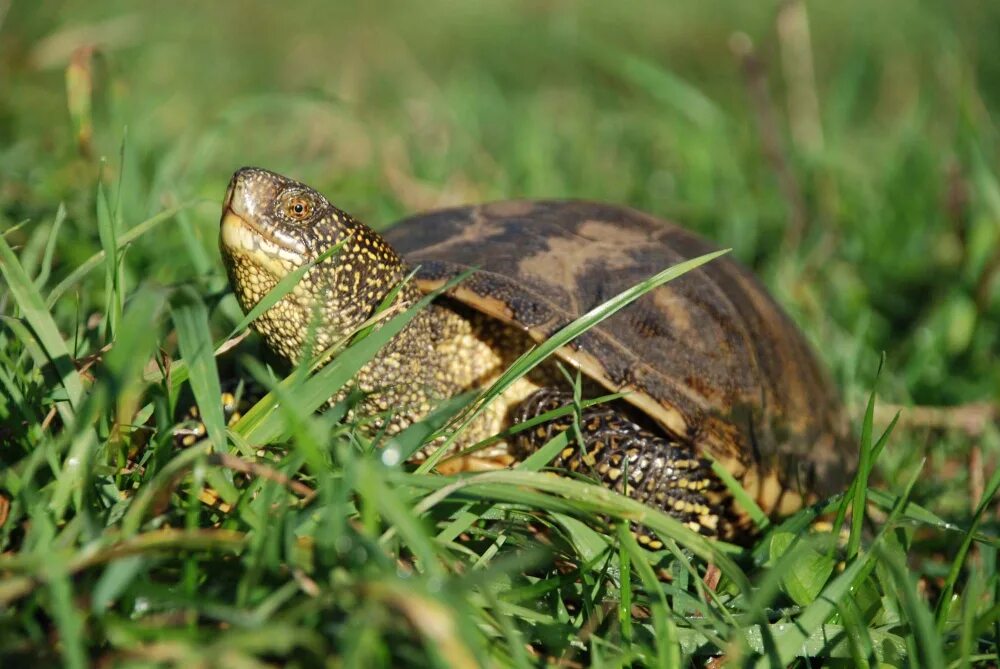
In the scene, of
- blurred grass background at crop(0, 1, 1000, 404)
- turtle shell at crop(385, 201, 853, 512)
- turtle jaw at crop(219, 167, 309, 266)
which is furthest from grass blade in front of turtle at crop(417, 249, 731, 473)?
blurred grass background at crop(0, 1, 1000, 404)

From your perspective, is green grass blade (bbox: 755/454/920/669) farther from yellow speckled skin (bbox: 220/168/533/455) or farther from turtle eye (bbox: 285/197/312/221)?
→ turtle eye (bbox: 285/197/312/221)

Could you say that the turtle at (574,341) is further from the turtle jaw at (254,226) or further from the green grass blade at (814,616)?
the green grass blade at (814,616)

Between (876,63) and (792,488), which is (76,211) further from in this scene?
(876,63)

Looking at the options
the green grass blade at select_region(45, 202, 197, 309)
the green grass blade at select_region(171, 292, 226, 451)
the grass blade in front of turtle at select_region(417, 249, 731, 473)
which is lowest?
the grass blade in front of turtle at select_region(417, 249, 731, 473)

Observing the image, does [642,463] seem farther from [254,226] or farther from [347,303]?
[254,226]

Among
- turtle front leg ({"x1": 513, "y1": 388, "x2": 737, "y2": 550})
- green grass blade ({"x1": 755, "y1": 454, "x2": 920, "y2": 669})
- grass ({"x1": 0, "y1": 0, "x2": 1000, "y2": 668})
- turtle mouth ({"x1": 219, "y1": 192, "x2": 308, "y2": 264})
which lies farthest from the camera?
turtle front leg ({"x1": 513, "y1": 388, "x2": 737, "y2": 550})

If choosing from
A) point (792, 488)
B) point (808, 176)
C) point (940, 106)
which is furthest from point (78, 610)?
point (940, 106)
